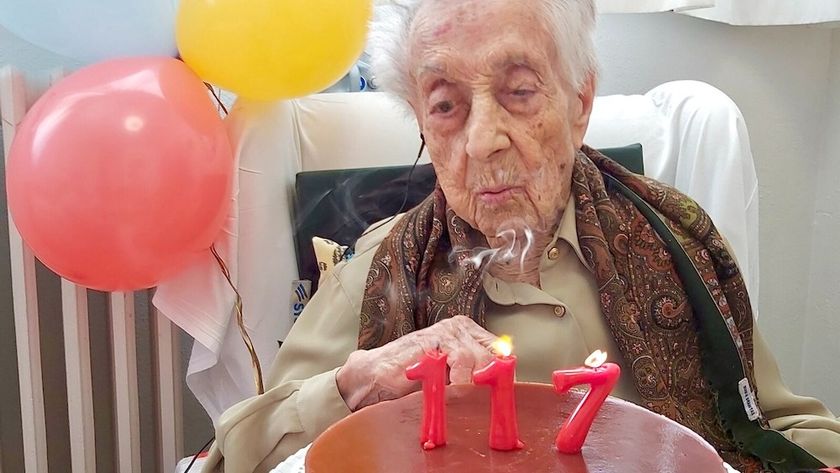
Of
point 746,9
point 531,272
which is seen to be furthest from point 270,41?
point 746,9

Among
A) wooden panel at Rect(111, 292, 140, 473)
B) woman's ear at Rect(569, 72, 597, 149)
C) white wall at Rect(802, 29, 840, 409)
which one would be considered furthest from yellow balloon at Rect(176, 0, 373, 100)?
white wall at Rect(802, 29, 840, 409)

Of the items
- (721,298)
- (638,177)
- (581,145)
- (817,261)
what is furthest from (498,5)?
(817,261)

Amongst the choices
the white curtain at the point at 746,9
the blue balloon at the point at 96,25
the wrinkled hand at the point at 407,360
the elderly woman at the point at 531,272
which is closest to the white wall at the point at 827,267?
the white curtain at the point at 746,9

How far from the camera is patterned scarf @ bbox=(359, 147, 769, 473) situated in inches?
46.1

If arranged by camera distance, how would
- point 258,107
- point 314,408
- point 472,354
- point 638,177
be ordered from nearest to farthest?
point 472,354
point 314,408
point 638,177
point 258,107

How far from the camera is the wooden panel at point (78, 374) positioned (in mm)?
1669

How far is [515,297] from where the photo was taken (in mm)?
1204

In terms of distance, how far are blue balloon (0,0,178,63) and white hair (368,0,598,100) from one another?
14.7 inches

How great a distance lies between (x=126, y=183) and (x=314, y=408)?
1.51 feet

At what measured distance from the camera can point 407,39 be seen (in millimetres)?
1208

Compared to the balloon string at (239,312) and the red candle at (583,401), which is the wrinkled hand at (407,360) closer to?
the red candle at (583,401)

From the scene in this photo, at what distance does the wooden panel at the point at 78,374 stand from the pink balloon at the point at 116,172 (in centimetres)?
29

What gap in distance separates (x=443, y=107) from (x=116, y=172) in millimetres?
489

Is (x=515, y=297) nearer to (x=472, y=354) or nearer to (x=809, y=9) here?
(x=472, y=354)
